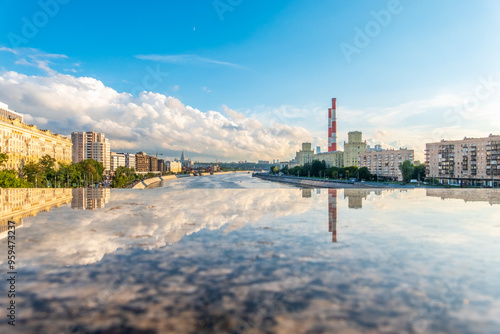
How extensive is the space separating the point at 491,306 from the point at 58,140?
106477mm

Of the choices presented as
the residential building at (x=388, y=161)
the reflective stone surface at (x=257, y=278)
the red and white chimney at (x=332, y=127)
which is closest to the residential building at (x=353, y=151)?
the red and white chimney at (x=332, y=127)

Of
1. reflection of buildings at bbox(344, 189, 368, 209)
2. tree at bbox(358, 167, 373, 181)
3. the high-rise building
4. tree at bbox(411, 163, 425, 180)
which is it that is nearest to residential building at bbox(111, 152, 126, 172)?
the high-rise building

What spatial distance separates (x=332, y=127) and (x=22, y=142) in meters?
140

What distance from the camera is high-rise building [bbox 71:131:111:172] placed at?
15700cm

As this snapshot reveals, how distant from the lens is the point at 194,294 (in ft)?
15.9

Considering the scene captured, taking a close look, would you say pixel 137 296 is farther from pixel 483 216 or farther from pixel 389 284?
pixel 483 216

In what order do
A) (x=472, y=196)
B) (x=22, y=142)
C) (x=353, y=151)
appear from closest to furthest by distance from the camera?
(x=472, y=196)
(x=22, y=142)
(x=353, y=151)

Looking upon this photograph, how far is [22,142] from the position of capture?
227ft

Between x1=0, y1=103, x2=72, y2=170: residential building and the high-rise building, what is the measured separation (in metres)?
69.9

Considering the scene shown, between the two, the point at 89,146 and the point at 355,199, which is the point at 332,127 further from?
the point at 355,199

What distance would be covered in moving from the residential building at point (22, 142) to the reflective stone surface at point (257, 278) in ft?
203

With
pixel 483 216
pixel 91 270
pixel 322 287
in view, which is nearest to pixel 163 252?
pixel 91 270

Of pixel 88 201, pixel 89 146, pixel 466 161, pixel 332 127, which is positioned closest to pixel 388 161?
pixel 466 161

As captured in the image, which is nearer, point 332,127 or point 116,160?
point 332,127
